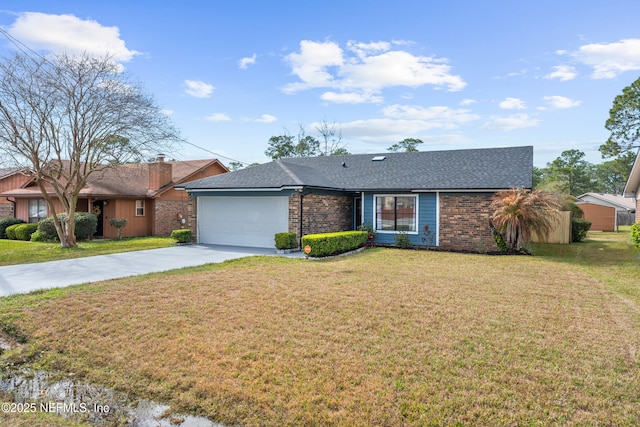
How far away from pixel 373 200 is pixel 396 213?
42.7 inches

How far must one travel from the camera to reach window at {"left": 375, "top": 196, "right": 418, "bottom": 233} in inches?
584

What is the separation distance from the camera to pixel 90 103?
49.6 ft

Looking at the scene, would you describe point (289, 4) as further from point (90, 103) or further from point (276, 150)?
point (276, 150)

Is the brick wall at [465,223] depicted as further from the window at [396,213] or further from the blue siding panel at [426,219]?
the window at [396,213]

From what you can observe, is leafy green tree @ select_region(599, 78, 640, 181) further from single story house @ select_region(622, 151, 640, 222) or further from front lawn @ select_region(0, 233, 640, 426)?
front lawn @ select_region(0, 233, 640, 426)

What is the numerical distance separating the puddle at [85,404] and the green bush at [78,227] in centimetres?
1559

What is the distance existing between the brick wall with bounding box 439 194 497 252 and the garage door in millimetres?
5973

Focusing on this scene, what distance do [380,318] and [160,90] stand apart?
628 inches

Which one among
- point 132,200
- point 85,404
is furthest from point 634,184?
point 132,200

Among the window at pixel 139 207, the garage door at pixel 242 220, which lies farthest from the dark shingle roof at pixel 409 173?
the window at pixel 139 207

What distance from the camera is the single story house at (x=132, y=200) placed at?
19703mm

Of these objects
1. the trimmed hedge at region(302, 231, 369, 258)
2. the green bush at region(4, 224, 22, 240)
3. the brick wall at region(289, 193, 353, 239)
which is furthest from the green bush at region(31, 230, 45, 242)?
the trimmed hedge at region(302, 231, 369, 258)

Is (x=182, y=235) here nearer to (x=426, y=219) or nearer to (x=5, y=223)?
(x=426, y=219)

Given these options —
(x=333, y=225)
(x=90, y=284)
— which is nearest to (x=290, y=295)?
(x=90, y=284)
